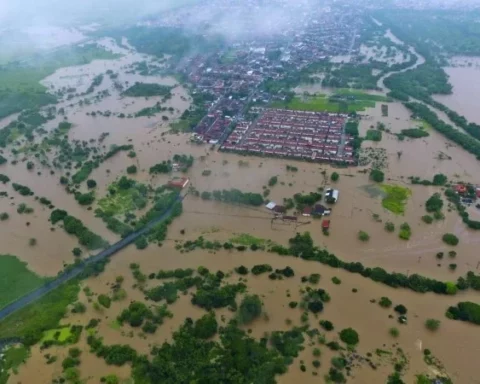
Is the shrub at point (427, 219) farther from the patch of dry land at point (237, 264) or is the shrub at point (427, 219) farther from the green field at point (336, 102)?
the green field at point (336, 102)

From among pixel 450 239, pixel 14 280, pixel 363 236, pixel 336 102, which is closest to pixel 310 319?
pixel 363 236

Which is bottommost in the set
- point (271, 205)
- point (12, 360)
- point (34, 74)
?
point (34, 74)

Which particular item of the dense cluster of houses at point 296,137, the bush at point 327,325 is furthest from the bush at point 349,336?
the dense cluster of houses at point 296,137

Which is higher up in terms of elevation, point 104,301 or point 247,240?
point 104,301

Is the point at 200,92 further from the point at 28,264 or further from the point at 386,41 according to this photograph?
the point at 386,41

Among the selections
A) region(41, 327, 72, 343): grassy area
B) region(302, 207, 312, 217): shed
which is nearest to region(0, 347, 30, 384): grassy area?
region(41, 327, 72, 343): grassy area

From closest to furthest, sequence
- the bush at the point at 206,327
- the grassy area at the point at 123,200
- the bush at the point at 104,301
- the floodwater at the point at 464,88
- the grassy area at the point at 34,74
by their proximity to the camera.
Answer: the bush at the point at 206,327, the bush at the point at 104,301, the grassy area at the point at 123,200, the floodwater at the point at 464,88, the grassy area at the point at 34,74

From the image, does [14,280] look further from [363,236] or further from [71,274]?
[363,236]
